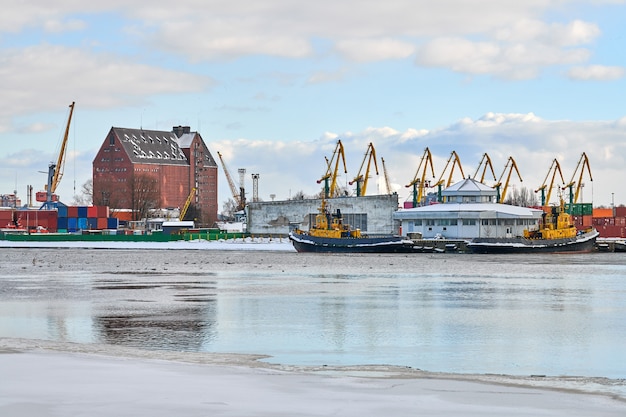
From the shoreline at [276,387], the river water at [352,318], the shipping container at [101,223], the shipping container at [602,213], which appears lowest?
the river water at [352,318]

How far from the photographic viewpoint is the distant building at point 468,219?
388ft

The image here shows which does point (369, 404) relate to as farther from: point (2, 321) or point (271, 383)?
point (2, 321)

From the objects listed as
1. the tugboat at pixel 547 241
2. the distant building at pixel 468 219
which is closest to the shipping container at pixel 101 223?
the distant building at pixel 468 219

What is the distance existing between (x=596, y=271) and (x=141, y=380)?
53763mm

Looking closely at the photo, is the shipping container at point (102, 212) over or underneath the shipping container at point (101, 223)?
over

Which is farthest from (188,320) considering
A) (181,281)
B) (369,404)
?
(181,281)

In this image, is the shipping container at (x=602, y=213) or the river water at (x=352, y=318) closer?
the river water at (x=352, y=318)

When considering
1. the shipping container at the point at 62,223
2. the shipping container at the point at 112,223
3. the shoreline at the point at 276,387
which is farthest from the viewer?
the shipping container at the point at 112,223

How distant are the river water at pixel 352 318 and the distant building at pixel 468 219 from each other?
201 feet

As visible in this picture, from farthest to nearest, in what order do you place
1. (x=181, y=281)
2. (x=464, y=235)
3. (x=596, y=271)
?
(x=464, y=235) < (x=596, y=271) < (x=181, y=281)

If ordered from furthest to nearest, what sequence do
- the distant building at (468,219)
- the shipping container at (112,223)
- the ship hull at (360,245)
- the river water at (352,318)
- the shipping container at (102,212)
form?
the shipping container at (112,223), the shipping container at (102,212), the distant building at (468,219), the ship hull at (360,245), the river water at (352,318)

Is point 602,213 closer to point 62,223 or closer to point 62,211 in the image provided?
point 62,223

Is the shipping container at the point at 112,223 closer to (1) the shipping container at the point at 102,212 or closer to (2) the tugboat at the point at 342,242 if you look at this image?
(1) the shipping container at the point at 102,212

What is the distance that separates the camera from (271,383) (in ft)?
56.6
